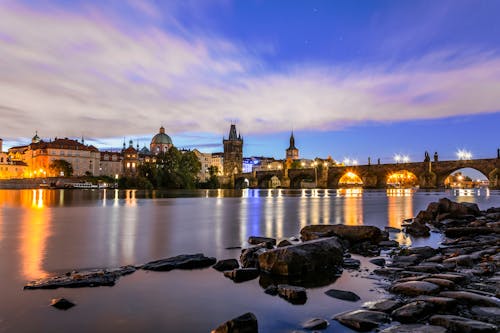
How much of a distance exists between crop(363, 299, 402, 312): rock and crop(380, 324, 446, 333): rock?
829 millimetres

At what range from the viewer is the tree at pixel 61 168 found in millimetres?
128625

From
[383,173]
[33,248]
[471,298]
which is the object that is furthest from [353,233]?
[383,173]

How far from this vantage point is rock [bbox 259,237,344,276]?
28.0ft

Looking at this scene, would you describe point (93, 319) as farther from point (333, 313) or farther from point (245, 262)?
point (245, 262)

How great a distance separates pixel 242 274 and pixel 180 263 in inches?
76.2

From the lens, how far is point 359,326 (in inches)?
213

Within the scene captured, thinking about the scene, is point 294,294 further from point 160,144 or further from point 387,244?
point 160,144

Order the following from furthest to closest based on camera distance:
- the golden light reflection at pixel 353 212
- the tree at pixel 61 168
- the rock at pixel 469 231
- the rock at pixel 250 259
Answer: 1. the tree at pixel 61 168
2. the golden light reflection at pixel 353 212
3. the rock at pixel 469 231
4. the rock at pixel 250 259

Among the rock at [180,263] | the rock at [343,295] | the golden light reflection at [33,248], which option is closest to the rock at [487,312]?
the rock at [343,295]

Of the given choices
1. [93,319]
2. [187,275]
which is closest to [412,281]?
[187,275]

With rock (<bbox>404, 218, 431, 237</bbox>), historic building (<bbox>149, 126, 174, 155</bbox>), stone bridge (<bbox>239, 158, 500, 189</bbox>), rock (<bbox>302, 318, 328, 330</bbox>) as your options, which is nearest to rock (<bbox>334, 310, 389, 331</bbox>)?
rock (<bbox>302, 318, 328, 330</bbox>)

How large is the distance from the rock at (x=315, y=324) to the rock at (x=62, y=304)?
150 inches

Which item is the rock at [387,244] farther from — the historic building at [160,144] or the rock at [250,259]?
the historic building at [160,144]

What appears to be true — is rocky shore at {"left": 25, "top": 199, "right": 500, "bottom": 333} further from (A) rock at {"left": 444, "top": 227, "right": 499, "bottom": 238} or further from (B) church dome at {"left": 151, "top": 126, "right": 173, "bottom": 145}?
(B) church dome at {"left": 151, "top": 126, "right": 173, "bottom": 145}
